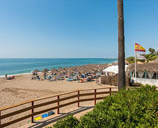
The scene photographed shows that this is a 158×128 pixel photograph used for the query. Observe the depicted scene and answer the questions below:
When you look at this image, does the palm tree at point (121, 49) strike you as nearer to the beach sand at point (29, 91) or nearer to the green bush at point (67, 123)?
the green bush at point (67, 123)

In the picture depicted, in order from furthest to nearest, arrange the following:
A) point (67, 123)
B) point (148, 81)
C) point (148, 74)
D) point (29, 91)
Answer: point (148, 74)
point (148, 81)
point (29, 91)
point (67, 123)

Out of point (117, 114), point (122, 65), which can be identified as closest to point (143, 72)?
point (122, 65)

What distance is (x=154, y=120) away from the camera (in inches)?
69.4

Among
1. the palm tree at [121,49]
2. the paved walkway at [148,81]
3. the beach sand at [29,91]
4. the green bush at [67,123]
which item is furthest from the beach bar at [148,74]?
the green bush at [67,123]

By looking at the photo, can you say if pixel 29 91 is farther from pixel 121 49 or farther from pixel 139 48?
pixel 139 48

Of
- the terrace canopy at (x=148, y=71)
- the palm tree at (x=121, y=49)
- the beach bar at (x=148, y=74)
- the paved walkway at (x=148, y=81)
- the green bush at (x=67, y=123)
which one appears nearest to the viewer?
the green bush at (x=67, y=123)

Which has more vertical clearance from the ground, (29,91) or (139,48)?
(139,48)

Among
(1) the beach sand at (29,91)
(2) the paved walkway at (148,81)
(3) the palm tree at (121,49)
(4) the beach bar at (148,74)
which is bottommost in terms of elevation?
(1) the beach sand at (29,91)

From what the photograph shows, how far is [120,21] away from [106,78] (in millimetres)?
9475

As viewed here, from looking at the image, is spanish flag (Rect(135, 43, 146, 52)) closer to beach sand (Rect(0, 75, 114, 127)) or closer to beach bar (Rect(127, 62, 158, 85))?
beach bar (Rect(127, 62, 158, 85))

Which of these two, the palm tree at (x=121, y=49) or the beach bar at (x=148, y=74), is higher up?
the palm tree at (x=121, y=49)

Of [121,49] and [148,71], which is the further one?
[148,71]

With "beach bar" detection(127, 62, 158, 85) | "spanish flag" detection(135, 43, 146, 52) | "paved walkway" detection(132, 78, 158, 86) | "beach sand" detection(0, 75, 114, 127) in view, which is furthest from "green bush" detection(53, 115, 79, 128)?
"spanish flag" detection(135, 43, 146, 52)

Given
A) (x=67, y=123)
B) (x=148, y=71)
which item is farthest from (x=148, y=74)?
(x=67, y=123)
